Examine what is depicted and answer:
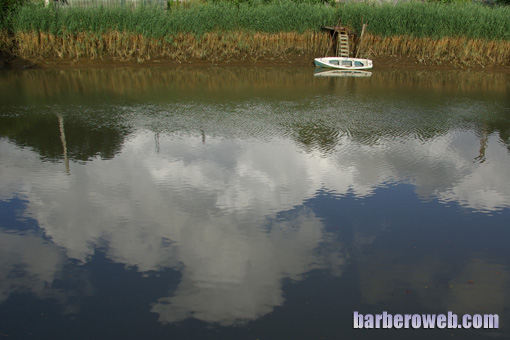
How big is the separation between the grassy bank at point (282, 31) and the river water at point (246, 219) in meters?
9.87

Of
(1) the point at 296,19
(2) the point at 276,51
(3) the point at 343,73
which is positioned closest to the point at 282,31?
(1) the point at 296,19

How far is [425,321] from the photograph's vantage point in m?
→ 4.84

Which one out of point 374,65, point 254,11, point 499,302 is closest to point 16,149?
point 499,302

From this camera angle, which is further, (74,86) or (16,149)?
(74,86)

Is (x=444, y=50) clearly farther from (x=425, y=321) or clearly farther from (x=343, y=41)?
(x=425, y=321)

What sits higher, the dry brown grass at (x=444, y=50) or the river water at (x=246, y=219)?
the dry brown grass at (x=444, y=50)

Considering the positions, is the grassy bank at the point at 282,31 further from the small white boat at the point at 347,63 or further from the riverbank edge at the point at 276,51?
the small white boat at the point at 347,63

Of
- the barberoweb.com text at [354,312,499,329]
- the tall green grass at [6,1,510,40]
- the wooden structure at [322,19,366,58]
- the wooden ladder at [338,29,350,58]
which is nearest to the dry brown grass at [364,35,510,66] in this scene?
the tall green grass at [6,1,510,40]

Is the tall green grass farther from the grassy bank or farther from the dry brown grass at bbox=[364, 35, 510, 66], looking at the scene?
the dry brown grass at bbox=[364, 35, 510, 66]

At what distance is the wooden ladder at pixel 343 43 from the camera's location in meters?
23.2

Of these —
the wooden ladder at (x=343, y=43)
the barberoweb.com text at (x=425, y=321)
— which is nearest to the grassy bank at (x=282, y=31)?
the wooden ladder at (x=343, y=43)

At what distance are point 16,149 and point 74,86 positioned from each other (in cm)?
762

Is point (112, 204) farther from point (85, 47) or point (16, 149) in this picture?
point (85, 47)

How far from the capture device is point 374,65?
2386cm
